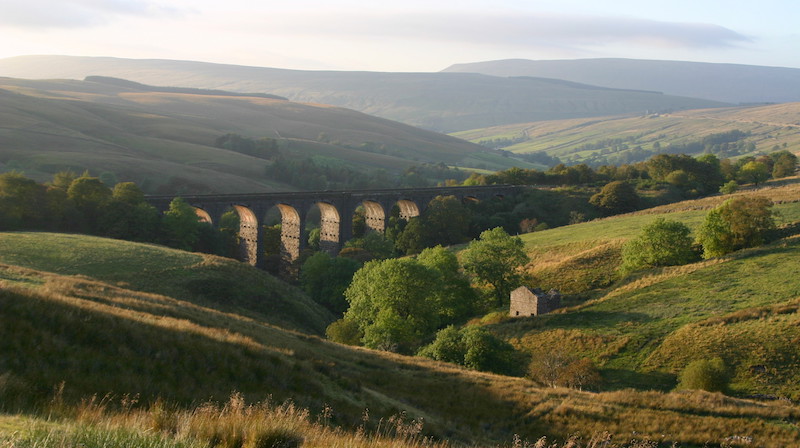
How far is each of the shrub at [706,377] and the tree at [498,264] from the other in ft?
82.0

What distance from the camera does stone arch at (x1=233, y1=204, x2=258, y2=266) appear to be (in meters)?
82.9

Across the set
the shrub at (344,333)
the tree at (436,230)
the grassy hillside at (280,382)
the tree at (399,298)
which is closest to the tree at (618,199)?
the tree at (436,230)

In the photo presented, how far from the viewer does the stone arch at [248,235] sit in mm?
82875

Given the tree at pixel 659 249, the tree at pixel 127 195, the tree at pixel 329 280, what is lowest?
the tree at pixel 329 280

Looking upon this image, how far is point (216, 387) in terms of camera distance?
1432 cm

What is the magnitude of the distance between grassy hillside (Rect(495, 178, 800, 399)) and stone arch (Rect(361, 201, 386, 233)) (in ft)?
137

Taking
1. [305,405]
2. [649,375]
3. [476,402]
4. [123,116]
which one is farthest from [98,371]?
[123,116]

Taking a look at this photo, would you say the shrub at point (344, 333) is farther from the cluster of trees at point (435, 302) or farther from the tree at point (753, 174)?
the tree at point (753, 174)

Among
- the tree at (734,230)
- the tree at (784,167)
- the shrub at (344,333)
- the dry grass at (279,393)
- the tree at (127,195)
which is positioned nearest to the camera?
the dry grass at (279,393)

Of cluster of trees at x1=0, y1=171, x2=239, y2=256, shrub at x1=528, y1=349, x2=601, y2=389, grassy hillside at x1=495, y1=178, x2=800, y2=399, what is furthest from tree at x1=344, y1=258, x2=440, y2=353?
cluster of trees at x1=0, y1=171, x2=239, y2=256

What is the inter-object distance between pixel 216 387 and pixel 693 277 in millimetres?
41967

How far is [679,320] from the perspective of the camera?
131ft

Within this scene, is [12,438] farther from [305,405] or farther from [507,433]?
[507,433]

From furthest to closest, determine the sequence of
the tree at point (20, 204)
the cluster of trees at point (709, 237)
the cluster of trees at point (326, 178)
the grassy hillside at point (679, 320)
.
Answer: the cluster of trees at point (326, 178)
the tree at point (20, 204)
the cluster of trees at point (709, 237)
the grassy hillside at point (679, 320)
